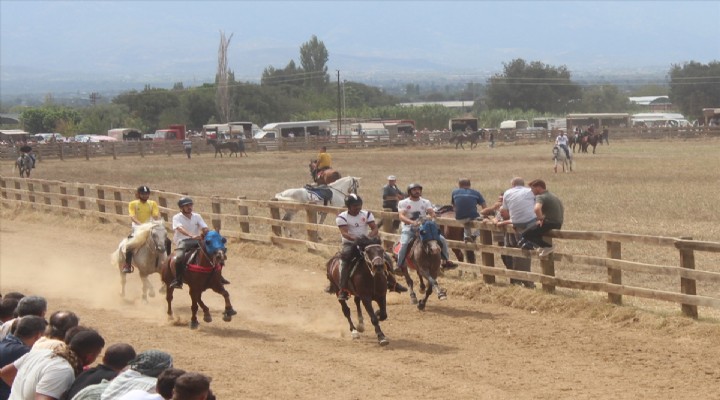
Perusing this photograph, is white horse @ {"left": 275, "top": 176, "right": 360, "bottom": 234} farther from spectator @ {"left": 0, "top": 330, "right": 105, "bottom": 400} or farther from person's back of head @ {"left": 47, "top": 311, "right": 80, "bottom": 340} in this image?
spectator @ {"left": 0, "top": 330, "right": 105, "bottom": 400}

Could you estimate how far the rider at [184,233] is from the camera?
16.1 m

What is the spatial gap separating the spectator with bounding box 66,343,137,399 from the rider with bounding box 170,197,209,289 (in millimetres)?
8980

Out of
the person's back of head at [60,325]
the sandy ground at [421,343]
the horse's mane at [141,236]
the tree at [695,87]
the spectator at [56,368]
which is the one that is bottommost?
the sandy ground at [421,343]

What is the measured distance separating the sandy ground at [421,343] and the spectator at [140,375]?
509 cm

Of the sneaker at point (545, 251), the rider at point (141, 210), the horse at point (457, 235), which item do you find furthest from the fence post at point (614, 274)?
the rider at point (141, 210)

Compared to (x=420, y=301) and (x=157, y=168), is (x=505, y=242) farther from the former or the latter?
(x=157, y=168)

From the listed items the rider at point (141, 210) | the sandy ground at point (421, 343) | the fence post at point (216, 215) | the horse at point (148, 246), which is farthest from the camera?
the fence post at point (216, 215)

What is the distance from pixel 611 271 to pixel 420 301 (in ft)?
9.62

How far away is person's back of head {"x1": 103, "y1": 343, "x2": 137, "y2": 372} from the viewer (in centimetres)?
694

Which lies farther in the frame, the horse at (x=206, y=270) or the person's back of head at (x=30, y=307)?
the horse at (x=206, y=270)

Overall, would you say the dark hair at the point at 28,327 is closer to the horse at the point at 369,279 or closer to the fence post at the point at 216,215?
the horse at the point at 369,279

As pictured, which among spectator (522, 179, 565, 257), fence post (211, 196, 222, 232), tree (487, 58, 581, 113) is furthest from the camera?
tree (487, 58, 581, 113)

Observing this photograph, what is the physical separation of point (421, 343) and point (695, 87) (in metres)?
150

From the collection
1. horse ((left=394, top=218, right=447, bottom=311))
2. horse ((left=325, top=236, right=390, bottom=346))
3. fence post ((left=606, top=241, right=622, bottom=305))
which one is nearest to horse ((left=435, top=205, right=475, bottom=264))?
horse ((left=394, top=218, right=447, bottom=311))
